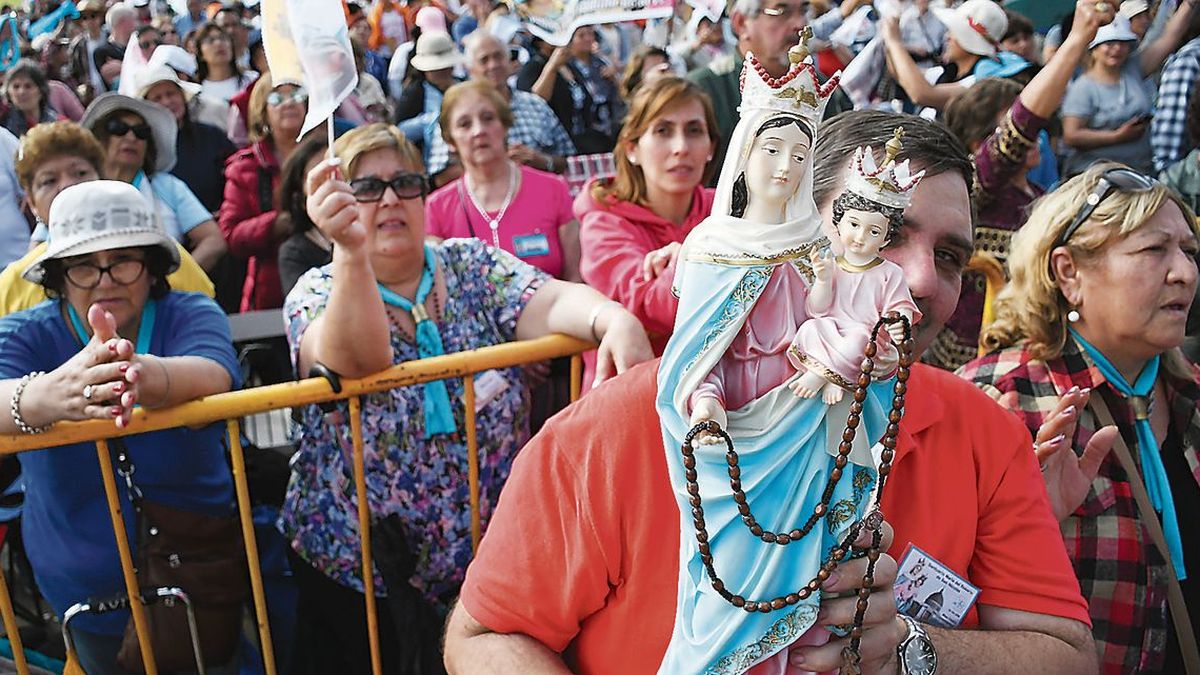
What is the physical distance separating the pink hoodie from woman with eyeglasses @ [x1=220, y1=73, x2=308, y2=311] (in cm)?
209

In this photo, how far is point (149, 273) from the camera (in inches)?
114

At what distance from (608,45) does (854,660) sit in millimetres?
9437

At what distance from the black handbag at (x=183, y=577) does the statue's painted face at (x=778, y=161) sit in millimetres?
1985

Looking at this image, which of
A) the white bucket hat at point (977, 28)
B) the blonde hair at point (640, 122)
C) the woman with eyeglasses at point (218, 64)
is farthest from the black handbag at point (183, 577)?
the woman with eyeglasses at point (218, 64)

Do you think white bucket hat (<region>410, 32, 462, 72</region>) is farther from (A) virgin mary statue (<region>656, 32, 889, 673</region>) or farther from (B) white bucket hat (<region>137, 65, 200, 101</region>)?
(A) virgin mary statue (<region>656, 32, 889, 673</region>)

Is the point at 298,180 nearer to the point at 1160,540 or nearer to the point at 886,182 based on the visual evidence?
the point at 1160,540

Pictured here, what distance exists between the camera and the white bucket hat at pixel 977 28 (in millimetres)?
6258

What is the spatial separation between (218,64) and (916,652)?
7581mm

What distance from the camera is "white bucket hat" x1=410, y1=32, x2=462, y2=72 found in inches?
270

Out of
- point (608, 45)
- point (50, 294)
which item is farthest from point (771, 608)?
point (608, 45)

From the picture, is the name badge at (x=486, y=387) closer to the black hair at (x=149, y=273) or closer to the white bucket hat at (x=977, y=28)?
the black hair at (x=149, y=273)

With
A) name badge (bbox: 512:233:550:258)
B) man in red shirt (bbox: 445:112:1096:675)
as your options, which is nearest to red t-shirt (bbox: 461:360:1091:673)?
man in red shirt (bbox: 445:112:1096:675)

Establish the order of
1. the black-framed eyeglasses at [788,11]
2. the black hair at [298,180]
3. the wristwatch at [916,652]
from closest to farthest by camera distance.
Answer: the wristwatch at [916,652] → the black hair at [298,180] → the black-framed eyeglasses at [788,11]

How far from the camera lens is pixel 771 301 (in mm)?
1265
